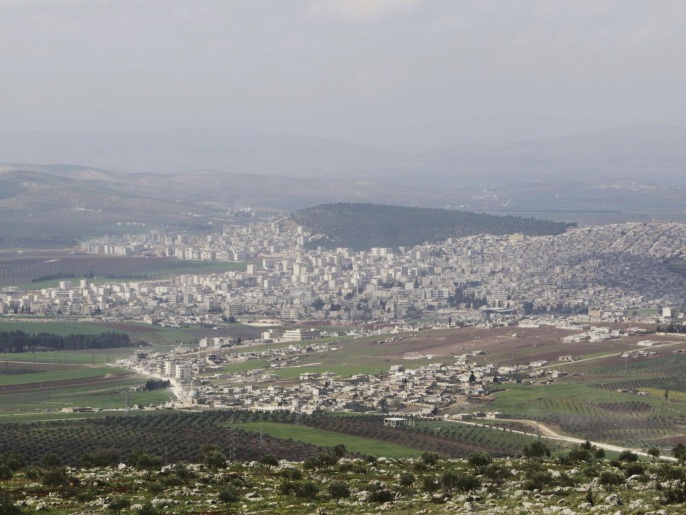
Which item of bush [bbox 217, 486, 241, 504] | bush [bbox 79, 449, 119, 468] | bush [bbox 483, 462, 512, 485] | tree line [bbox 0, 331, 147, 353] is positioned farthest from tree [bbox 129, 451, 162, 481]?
tree line [bbox 0, 331, 147, 353]

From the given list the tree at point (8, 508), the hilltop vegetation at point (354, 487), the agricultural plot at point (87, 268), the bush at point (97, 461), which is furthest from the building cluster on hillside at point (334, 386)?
the agricultural plot at point (87, 268)

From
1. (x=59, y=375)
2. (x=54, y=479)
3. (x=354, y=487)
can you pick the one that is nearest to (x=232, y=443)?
(x=54, y=479)

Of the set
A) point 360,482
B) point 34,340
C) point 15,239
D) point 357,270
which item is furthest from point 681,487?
point 15,239

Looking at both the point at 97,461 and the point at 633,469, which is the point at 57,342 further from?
the point at 633,469

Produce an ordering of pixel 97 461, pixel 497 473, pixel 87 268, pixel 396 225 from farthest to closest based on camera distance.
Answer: pixel 396 225
pixel 87 268
pixel 97 461
pixel 497 473

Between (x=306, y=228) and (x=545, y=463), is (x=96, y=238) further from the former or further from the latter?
(x=545, y=463)

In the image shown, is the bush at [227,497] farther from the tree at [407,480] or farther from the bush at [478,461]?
the bush at [478,461]

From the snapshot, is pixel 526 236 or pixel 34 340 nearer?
pixel 34 340
